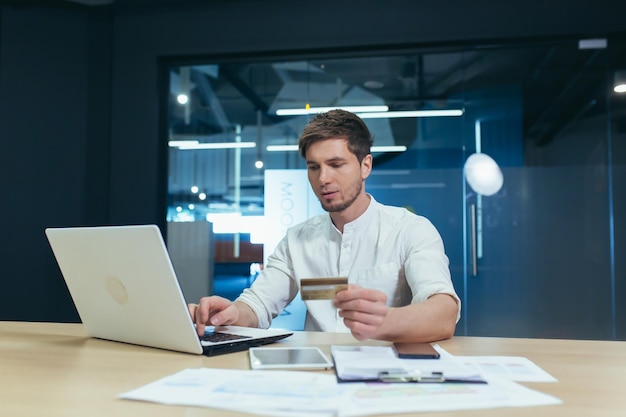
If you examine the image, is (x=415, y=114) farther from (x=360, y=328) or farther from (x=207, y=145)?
(x=360, y=328)

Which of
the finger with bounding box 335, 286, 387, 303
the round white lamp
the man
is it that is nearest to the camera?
the finger with bounding box 335, 286, 387, 303

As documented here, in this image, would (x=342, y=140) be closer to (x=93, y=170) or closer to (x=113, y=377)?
(x=113, y=377)

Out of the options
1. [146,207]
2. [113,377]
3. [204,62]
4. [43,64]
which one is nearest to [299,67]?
[204,62]

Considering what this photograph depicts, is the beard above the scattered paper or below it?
above

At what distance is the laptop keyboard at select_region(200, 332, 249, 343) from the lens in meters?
1.28

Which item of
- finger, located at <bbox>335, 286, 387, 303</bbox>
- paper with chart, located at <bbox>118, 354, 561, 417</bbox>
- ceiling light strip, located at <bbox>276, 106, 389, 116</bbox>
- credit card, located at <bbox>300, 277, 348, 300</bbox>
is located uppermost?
ceiling light strip, located at <bbox>276, 106, 389, 116</bbox>

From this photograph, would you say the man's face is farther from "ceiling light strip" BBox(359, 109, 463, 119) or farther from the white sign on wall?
"ceiling light strip" BBox(359, 109, 463, 119)

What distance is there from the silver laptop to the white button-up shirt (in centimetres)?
43

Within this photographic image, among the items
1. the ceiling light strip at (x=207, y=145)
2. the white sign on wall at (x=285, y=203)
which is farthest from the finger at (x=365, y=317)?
the ceiling light strip at (x=207, y=145)

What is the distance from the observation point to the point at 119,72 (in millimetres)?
3973

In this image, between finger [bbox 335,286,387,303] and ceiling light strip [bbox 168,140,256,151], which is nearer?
finger [bbox 335,286,387,303]

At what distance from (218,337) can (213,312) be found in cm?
21

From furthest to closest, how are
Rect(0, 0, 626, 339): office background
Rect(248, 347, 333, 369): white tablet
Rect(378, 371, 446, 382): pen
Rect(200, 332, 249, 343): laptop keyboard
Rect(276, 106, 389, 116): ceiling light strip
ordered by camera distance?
Rect(276, 106, 389, 116): ceiling light strip
Rect(0, 0, 626, 339): office background
Rect(200, 332, 249, 343): laptop keyboard
Rect(248, 347, 333, 369): white tablet
Rect(378, 371, 446, 382): pen

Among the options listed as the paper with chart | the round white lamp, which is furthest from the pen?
the round white lamp
